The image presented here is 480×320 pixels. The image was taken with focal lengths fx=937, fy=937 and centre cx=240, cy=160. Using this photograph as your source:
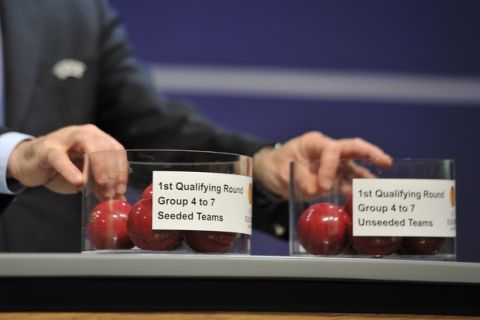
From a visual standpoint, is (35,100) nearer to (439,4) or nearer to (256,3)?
(256,3)

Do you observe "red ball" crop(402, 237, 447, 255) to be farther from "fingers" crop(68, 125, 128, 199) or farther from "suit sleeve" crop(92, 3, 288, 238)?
"suit sleeve" crop(92, 3, 288, 238)

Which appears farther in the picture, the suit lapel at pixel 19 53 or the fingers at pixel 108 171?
the suit lapel at pixel 19 53

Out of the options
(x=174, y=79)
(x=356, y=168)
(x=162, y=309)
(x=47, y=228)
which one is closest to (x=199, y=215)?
(x=162, y=309)

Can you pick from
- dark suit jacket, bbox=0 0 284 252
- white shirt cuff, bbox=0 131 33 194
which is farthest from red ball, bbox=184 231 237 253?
dark suit jacket, bbox=0 0 284 252

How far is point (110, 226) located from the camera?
934 millimetres

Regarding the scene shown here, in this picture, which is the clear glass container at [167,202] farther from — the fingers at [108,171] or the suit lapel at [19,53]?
the suit lapel at [19,53]

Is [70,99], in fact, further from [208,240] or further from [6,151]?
[208,240]

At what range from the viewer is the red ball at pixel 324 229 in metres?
1.01

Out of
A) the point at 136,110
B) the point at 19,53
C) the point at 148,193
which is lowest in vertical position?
the point at 148,193

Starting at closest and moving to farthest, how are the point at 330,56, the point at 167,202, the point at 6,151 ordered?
the point at 167,202
the point at 6,151
the point at 330,56

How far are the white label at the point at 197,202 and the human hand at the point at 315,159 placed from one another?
0.60 feet

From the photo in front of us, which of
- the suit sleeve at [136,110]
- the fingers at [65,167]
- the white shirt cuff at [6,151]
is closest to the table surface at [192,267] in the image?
the fingers at [65,167]

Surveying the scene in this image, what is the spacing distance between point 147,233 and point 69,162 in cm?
19

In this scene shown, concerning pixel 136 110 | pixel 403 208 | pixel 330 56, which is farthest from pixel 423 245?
pixel 330 56
